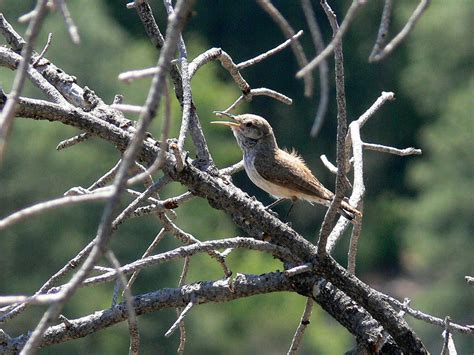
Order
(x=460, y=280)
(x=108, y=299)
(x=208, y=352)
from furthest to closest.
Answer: (x=460, y=280) < (x=208, y=352) < (x=108, y=299)

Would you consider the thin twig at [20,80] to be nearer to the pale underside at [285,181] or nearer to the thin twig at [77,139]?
the thin twig at [77,139]

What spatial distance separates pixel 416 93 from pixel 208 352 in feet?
55.7

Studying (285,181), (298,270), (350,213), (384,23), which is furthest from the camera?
(285,181)

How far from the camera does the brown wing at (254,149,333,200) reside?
6695mm

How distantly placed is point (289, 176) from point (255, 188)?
83.1ft

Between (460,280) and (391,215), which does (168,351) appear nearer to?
(460,280)

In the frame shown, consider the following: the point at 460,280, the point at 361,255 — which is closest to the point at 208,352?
the point at 460,280

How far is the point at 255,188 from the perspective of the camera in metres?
32.2

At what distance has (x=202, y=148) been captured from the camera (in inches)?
140

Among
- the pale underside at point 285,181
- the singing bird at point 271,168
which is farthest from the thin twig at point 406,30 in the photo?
the pale underside at point 285,181

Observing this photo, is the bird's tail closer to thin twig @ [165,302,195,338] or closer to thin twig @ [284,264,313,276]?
thin twig @ [284,264,313,276]

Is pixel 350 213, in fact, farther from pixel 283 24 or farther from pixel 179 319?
pixel 283 24

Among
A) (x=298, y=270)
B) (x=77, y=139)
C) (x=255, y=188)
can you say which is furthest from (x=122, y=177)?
(x=255, y=188)

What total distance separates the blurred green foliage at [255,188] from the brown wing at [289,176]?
1250 cm
